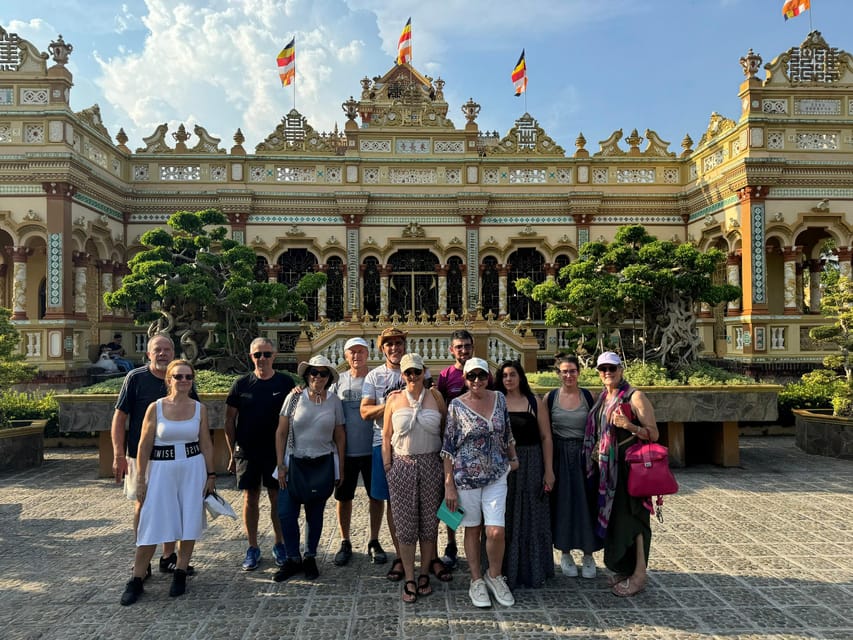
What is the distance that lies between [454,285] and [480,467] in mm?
12218

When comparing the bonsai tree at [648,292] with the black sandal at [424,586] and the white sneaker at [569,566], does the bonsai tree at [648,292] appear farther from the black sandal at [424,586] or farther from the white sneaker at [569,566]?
the black sandal at [424,586]

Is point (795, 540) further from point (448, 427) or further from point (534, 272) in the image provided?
point (534, 272)

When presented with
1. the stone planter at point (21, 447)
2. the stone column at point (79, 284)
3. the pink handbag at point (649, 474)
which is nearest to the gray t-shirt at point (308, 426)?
the pink handbag at point (649, 474)

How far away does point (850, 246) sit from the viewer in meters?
13.3

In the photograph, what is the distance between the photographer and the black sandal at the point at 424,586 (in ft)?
13.4

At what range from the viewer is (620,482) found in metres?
4.16

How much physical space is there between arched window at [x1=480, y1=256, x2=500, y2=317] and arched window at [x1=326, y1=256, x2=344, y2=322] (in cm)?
398

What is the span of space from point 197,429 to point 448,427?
6.20 ft

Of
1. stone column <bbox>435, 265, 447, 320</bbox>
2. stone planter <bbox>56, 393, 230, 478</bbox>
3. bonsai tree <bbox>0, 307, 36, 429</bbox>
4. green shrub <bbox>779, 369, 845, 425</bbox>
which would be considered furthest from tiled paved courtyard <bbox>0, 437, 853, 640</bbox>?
stone column <bbox>435, 265, 447, 320</bbox>

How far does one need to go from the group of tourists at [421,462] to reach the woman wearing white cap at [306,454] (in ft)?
0.03

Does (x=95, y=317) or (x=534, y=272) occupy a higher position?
(x=534, y=272)

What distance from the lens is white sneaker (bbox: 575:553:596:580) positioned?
14.4 feet

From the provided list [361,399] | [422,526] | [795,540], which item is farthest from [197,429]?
[795,540]

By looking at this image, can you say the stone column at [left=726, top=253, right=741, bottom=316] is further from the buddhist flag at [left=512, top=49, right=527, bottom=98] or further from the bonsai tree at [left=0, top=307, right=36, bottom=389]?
the bonsai tree at [left=0, top=307, right=36, bottom=389]
